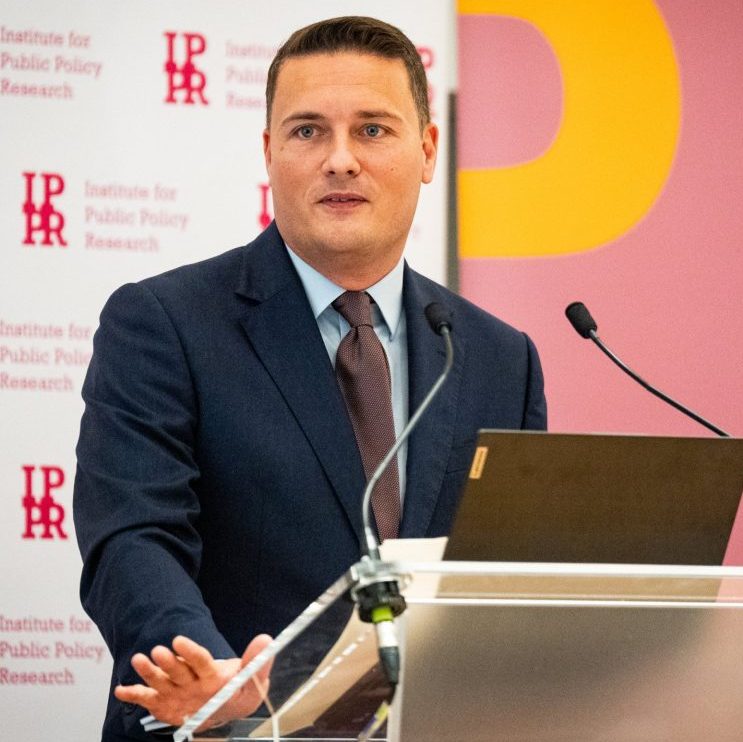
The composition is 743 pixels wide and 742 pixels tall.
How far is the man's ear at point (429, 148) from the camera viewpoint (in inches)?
105

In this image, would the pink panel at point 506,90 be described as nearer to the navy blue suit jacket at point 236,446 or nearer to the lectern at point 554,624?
the navy blue suit jacket at point 236,446

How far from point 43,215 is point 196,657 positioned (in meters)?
2.46

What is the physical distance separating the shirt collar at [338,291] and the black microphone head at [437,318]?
64 cm

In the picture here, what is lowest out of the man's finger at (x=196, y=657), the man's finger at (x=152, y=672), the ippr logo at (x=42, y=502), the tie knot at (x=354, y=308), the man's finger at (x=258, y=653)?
the ippr logo at (x=42, y=502)

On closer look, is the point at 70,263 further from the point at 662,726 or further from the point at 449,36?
the point at 662,726

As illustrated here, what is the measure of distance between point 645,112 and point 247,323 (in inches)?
77.8

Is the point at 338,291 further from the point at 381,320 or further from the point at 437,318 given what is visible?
the point at 437,318

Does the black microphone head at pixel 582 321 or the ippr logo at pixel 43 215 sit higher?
the ippr logo at pixel 43 215

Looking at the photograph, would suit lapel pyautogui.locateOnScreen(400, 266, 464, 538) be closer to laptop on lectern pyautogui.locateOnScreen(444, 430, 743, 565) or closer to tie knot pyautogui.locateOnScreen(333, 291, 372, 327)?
tie knot pyautogui.locateOnScreen(333, 291, 372, 327)

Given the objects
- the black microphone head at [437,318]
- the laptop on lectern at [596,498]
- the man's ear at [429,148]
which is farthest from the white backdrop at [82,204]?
the laptop on lectern at [596,498]

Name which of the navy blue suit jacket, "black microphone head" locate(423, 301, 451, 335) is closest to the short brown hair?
the navy blue suit jacket

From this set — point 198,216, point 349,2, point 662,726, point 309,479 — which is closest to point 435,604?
point 662,726

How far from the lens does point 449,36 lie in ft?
12.8

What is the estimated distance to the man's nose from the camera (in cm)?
232
